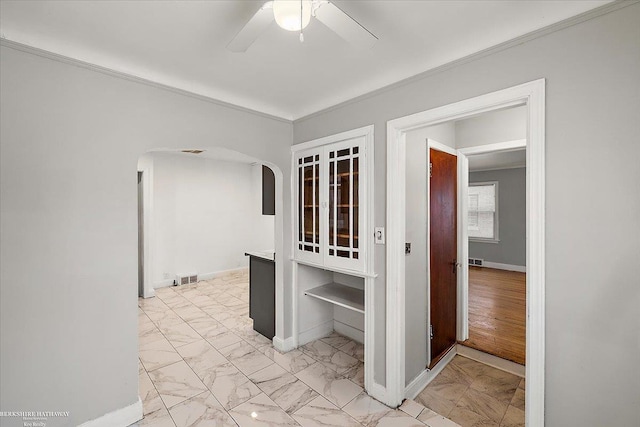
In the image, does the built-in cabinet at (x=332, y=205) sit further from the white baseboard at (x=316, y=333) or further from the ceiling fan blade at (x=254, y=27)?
the ceiling fan blade at (x=254, y=27)

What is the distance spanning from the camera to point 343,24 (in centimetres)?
122

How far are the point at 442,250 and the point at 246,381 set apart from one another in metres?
2.24

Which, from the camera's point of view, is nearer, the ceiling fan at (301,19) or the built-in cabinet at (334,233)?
the ceiling fan at (301,19)

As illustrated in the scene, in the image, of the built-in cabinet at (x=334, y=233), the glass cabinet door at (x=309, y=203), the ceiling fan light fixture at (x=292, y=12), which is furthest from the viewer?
the glass cabinet door at (x=309, y=203)

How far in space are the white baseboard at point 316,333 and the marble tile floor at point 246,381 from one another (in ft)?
0.23

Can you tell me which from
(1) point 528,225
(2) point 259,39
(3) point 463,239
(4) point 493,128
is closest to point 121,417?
(2) point 259,39

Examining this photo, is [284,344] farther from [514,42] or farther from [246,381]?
[514,42]

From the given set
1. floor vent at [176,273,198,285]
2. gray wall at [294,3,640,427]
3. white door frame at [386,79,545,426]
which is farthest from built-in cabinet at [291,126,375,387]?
floor vent at [176,273,198,285]

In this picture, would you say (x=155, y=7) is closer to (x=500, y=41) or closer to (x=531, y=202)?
(x=500, y=41)

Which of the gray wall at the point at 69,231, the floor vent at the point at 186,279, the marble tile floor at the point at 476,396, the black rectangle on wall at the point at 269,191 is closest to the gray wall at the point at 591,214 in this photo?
the marble tile floor at the point at 476,396

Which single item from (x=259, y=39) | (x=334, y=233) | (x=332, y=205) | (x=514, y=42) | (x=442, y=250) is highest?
(x=259, y=39)

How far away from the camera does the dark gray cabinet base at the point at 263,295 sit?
3265 mm

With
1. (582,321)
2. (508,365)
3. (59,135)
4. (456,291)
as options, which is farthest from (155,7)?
(508,365)

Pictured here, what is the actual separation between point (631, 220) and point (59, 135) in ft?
10.3
